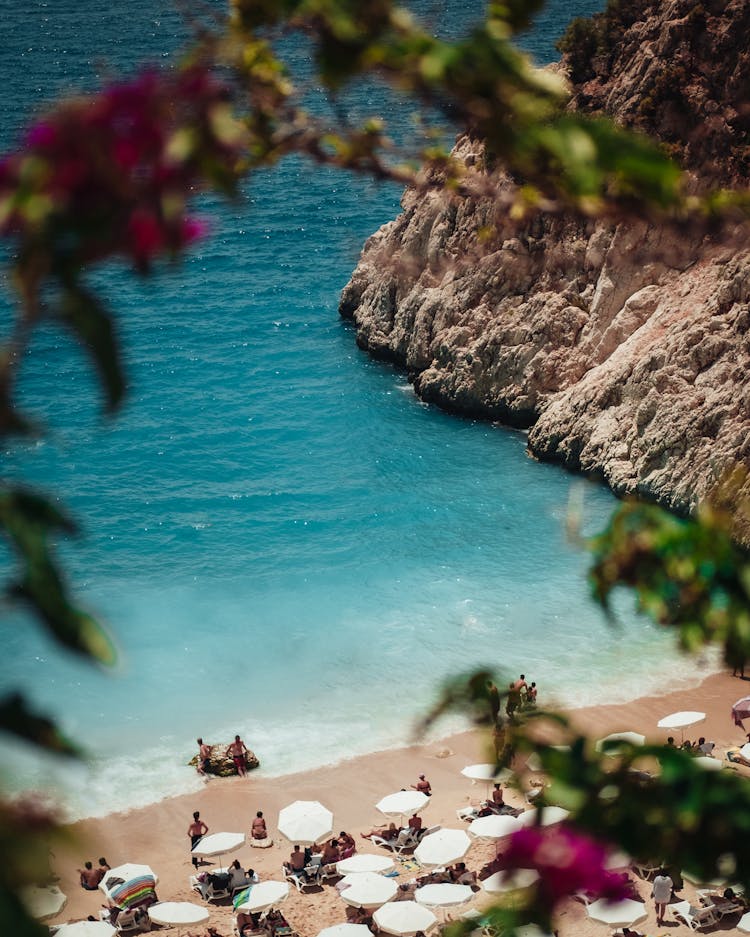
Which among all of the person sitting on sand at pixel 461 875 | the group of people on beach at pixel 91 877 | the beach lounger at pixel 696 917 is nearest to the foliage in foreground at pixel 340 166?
the beach lounger at pixel 696 917

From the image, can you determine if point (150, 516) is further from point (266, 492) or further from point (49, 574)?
point (49, 574)

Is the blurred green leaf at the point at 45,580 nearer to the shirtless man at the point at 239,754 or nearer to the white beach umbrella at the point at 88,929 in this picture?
the white beach umbrella at the point at 88,929

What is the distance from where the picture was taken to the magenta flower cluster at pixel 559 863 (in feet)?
12.5

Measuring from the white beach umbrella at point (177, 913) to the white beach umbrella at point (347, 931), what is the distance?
2.41 metres

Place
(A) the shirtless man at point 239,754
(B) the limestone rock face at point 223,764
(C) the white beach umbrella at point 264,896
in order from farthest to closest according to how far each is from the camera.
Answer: (B) the limestone rock face at point 223,764 → (A) the shirtless man at point 239,754 → (C) the white beach umbrella at point 264,896

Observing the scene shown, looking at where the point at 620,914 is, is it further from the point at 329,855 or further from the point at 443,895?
the point at 329,855

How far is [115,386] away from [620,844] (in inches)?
102

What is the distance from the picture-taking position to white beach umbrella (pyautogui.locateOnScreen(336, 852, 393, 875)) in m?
22.6

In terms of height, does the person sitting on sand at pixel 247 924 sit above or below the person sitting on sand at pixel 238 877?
above

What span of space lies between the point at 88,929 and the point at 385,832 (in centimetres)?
621

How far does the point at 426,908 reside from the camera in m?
21.2

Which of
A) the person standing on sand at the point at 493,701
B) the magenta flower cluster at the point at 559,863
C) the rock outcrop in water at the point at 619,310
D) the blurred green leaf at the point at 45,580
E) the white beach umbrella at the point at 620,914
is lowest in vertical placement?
the white beach umbrella at the point at 620,914

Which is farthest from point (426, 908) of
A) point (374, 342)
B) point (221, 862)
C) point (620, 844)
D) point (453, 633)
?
point (374, 342)

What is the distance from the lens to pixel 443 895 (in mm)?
21453
